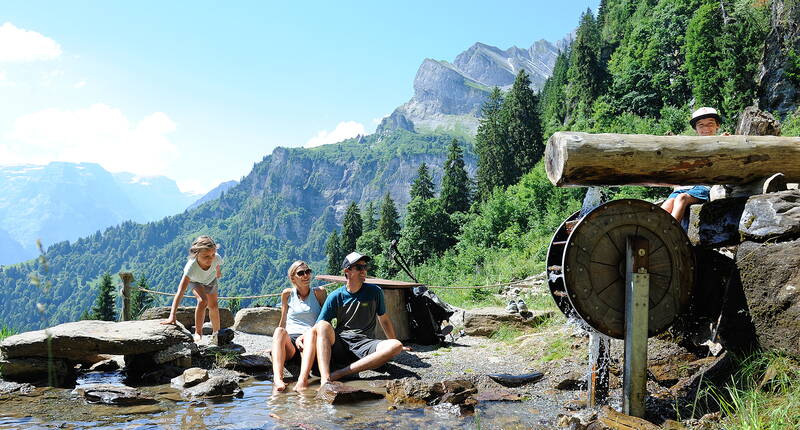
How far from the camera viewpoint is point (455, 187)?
55719mm

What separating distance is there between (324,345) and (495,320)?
15.2 ft

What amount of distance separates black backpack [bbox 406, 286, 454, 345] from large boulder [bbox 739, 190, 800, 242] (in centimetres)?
547

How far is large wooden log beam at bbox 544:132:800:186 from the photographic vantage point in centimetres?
495

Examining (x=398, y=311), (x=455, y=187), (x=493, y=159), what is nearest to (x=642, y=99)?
(x=493, y=159)

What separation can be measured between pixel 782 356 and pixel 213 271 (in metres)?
6.97

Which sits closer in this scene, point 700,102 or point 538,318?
point 538,318

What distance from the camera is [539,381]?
6.57 metres

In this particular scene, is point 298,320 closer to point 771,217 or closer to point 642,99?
point 771,217

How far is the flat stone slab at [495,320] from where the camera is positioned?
10.0 metres

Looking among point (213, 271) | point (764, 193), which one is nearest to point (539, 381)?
point (764, 193)

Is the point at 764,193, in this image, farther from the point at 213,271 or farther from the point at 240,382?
the point at 213,271

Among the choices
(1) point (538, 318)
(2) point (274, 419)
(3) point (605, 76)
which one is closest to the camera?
(2) point (274, 419)

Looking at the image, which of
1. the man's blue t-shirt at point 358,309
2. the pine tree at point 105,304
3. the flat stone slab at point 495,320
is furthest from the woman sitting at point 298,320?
the pine tree at point 105,304

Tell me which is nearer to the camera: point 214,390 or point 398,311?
point 214,390
